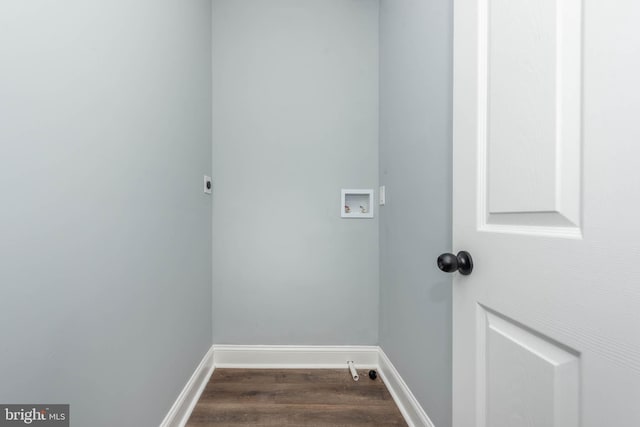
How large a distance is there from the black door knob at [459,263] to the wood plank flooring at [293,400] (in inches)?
39.6

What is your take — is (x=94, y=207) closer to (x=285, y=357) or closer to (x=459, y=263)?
(x=459, y=263)

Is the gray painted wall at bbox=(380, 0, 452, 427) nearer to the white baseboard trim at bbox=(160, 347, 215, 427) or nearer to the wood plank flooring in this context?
the wood plank flooring

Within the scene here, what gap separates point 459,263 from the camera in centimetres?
67

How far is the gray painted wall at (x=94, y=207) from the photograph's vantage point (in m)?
0.56

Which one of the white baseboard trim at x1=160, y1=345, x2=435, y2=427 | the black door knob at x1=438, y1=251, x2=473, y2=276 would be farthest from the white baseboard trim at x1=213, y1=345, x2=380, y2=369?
the black door knob at x1=438, y1=251, x2=473, y2=276

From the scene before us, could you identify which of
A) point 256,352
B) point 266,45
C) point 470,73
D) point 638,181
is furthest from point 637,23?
point 256,352

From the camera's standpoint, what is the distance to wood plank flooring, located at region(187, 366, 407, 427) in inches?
48.2

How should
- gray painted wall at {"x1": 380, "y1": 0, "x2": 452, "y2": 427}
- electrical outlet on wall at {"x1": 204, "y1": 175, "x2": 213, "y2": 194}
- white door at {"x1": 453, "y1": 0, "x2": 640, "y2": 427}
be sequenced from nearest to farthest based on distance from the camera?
white door at {"x1": 453, "y1": 0, "x2": 640, "y2": 427} < gray painted wall at {"x1": 380, "y1": 0, "x2": 452, "y2": 427} < electrical outlet on wall at {"x1": 204, "y1": 175, "x2": 213, "y2": 194}

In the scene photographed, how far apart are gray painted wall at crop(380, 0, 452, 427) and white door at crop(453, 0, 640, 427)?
0.29m

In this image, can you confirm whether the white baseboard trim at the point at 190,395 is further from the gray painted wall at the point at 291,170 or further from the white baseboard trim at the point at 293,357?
the gray painted wall at the point at 291,170

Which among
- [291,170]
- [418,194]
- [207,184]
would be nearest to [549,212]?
[418,194]

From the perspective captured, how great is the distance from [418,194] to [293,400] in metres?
1.23

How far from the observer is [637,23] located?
349 mm
